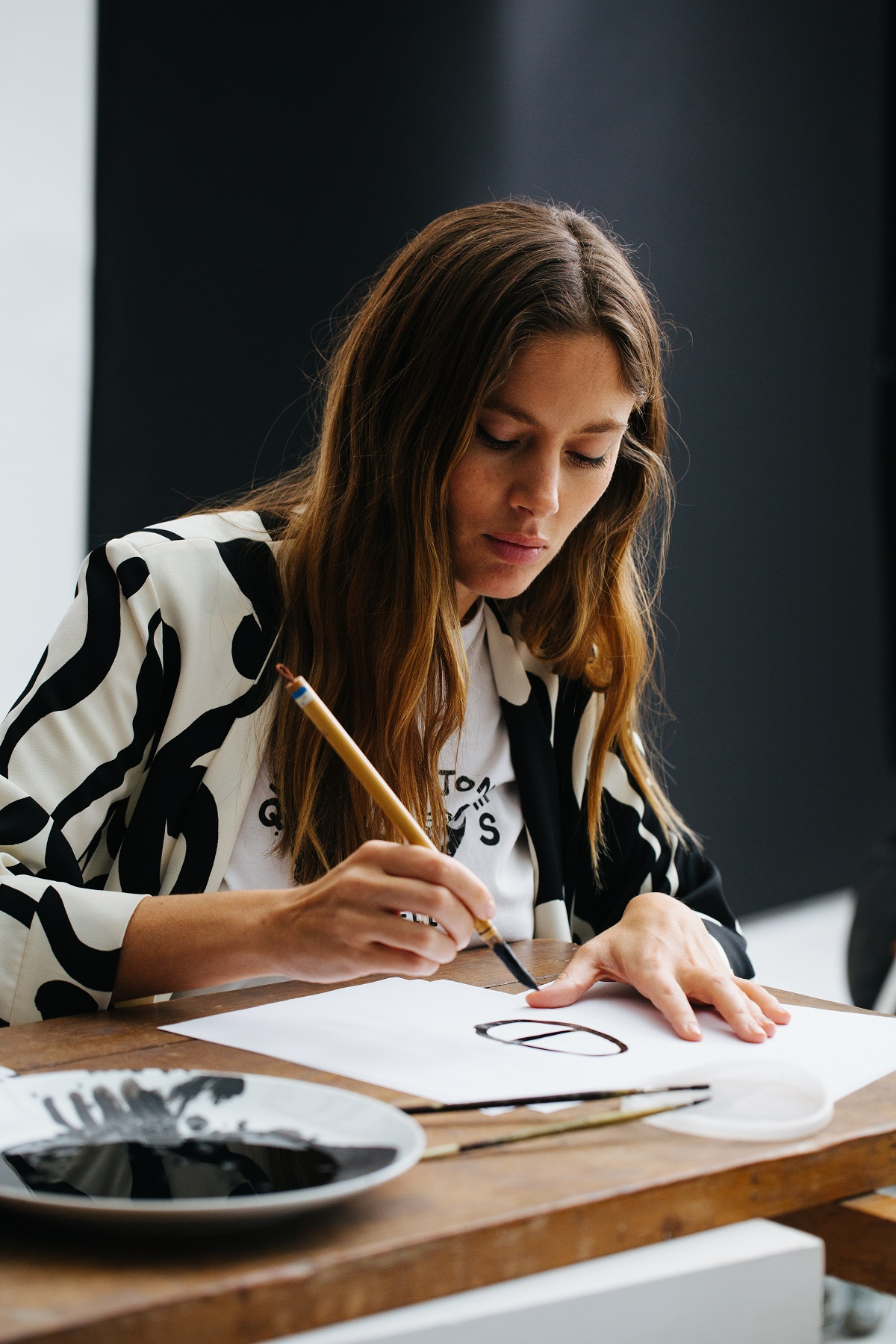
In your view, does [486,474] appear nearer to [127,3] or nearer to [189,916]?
[189,916]

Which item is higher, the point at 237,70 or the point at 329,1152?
the point at 237,70

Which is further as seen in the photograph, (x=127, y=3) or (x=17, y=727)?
(x=127, y=3)

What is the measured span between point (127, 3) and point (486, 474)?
156 centimetres

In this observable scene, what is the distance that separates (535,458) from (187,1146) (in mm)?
761

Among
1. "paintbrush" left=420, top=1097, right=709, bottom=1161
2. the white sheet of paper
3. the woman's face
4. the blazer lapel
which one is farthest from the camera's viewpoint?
the blazer lapel

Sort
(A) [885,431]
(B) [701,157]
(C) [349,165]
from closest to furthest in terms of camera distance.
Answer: (C) [349,165] < (B) [701,157] < (A) [885,431]

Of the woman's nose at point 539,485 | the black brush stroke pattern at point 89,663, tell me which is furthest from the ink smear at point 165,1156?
the woman's nose at point 539,485

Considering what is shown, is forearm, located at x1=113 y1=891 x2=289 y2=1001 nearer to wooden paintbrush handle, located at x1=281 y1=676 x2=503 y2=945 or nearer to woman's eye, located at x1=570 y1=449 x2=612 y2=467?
wooden paintbrush handle, located at x1=281 y1=676 x2=503 y2=945

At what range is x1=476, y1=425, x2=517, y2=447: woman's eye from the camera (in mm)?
Result: 1265

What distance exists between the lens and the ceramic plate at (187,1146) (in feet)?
1.83

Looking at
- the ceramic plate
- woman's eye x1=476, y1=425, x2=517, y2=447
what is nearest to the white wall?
woman's eye x1=476, y1=425, x2=517, y2=447

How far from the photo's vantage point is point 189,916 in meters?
0.97

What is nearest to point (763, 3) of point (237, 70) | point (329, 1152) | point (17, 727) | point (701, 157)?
point (701, 157)

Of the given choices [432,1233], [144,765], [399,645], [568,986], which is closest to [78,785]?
[144,765]
